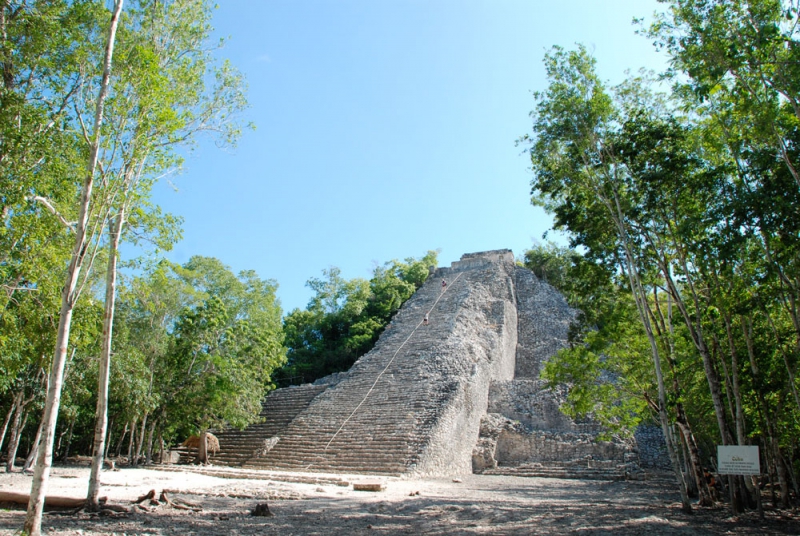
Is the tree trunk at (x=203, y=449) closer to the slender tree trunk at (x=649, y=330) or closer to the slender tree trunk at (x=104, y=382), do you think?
the slender tree trunk at (x=104, y=382)

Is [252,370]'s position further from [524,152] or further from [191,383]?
[524,152]

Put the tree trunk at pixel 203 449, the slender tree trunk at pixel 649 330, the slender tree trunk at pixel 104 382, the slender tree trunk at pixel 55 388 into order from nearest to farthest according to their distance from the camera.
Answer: the slender tree trunk at pixel 55 388
the slender tree trunk at pixel 104 382
the slender tree trunk at pixel 649 330
the tree trunk at pixel 203 449

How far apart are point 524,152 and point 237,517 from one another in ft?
25.9

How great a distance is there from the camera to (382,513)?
7785 millimetres

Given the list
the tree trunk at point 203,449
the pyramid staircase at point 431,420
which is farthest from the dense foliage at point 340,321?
the tree trunk at point 203,449

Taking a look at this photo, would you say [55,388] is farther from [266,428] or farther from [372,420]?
[266,428]

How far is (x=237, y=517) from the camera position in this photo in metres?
6.82

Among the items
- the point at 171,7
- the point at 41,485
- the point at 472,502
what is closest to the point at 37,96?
the point at 171,7

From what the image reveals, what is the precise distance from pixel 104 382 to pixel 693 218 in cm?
840

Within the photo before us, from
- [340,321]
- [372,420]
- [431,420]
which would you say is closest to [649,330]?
[431,420]

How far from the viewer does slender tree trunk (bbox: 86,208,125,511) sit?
6.41m

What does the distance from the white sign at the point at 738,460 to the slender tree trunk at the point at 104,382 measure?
8069mm

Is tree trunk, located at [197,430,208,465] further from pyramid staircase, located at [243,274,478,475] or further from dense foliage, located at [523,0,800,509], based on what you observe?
dense foliage, located at [523,0,800,509]

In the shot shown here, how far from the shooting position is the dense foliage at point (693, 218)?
686 cm
